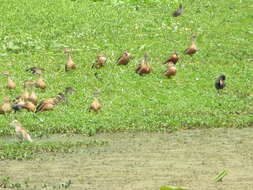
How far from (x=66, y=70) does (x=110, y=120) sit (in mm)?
4616

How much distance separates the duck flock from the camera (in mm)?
20438

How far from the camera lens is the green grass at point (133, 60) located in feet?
67.1

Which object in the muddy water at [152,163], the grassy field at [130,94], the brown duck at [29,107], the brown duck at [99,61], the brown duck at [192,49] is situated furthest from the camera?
the brown duck at [192,49]

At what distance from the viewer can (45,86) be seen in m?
22.7

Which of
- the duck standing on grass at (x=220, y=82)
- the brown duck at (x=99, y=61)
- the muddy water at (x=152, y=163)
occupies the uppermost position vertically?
the brown duck at (x=99, y=61)

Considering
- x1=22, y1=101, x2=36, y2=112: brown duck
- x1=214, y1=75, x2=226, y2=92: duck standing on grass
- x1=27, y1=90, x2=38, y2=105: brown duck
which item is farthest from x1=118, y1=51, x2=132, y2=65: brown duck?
x1=22, y1=101, x2=36, y2=112: brown duck

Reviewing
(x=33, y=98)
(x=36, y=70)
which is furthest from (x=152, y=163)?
(x=36, y=70)

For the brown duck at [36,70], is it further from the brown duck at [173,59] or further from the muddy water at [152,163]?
the muddy water at [152,163]

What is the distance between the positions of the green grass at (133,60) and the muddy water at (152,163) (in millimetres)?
900

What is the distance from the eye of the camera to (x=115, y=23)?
30.6m

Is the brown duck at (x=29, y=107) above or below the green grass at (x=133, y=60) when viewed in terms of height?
below

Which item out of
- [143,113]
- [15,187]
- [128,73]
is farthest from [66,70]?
[15,187]

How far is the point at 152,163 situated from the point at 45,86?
6.59m

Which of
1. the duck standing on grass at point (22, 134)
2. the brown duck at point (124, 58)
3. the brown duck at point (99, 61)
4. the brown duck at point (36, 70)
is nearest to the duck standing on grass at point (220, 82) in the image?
the brown duck at point (124, 58)
